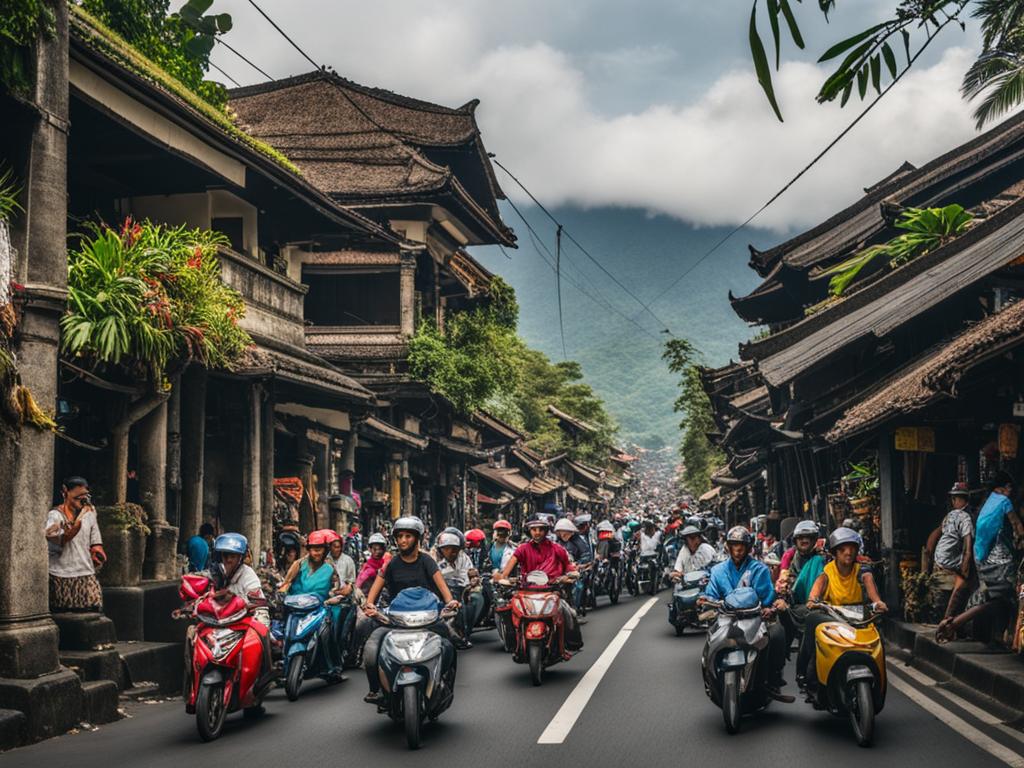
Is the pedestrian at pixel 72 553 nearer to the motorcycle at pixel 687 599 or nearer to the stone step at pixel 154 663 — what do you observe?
the stone step at pixel 154 663

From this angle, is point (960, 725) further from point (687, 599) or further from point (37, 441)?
point (37, 441)

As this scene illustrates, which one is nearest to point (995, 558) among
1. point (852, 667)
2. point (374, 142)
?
point (852, 667)

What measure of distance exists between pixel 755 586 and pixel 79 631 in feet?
20.7

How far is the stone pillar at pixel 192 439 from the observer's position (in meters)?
16.6

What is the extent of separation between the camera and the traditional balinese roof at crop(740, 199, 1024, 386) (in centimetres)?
1573

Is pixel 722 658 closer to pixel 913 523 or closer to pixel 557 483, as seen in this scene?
pixel 913 523

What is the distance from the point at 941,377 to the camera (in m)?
11.9

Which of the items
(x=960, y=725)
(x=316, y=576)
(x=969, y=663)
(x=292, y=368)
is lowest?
(x=960, y=725)

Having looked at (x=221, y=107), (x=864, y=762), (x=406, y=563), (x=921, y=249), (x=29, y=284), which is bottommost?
(x=864, y=762)

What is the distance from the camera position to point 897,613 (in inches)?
648

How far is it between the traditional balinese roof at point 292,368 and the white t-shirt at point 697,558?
6.40 metres

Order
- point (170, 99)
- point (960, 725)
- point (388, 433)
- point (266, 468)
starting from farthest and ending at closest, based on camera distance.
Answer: point (388, 433) < point (266, 468) < point (170, 99) < point (960, 725)

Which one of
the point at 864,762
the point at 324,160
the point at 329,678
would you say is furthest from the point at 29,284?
the point at 324,160

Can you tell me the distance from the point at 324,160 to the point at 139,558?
20.6 meters
